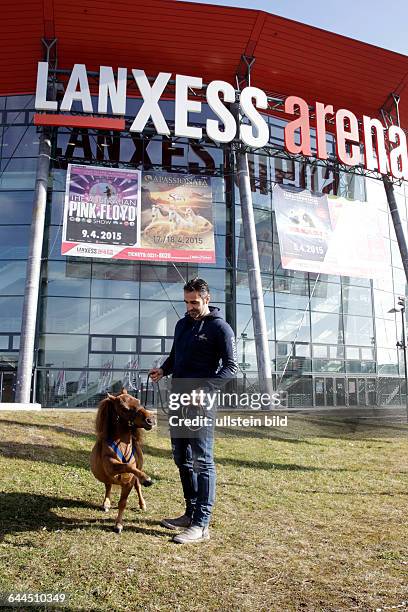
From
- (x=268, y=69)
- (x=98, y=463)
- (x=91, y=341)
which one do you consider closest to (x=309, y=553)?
(x=98, y=463)

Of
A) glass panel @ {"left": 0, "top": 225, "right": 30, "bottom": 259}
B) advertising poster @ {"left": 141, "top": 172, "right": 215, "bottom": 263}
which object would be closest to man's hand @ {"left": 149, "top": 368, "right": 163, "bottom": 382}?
advertising poster @ {"left": 141, "top": 172, "right": 215, "bottom": 263}

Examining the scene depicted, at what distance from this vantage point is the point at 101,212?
18516mm

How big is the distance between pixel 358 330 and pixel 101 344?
13.4 metres

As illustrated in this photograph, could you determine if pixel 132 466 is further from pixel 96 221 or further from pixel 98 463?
pixel 96 221

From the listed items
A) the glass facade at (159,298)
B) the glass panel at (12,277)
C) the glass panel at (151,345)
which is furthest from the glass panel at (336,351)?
the glass panel at (12,277)

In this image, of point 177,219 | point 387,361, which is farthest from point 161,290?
point 387,361

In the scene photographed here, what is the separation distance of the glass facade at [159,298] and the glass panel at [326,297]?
0.20ft

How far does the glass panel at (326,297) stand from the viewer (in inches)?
969

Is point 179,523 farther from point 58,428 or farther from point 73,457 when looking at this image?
point 58,428

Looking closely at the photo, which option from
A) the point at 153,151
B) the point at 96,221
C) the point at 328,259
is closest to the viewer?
the point at 96,221

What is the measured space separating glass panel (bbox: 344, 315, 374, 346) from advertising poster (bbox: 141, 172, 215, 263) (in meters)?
9.85

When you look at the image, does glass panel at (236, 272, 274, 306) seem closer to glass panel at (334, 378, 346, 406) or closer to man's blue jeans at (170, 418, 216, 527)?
glass panel at (334, 378, 346, 406)

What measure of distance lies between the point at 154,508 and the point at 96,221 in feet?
47.8

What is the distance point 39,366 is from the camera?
66.9 feet
